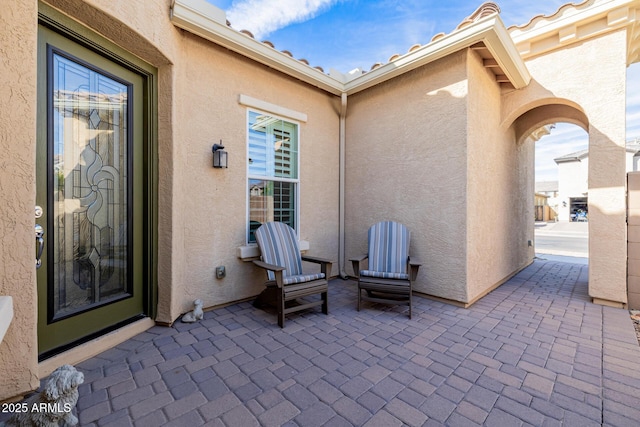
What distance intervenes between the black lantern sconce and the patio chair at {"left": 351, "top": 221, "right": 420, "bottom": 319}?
7.31ft

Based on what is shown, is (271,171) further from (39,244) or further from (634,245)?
(634,245)

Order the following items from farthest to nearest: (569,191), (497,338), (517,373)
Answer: (569,191) < (497,338) < (517,373)

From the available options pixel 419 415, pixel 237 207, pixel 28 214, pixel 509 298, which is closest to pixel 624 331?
pixel 509 298

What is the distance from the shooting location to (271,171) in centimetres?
445

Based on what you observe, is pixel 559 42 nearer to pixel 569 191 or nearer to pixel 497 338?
pixel 497 338

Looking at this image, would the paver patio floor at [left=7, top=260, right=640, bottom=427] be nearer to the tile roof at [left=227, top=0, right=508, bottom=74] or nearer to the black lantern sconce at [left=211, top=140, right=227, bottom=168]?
the black lantern sconce at [left=211, top=140, right=227, bottom=168]

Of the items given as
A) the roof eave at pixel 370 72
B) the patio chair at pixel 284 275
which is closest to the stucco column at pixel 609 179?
the roof eave at pixel 370 72

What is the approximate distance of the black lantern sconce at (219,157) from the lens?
363 cm

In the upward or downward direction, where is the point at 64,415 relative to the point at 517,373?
upward

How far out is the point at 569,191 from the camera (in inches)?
1086

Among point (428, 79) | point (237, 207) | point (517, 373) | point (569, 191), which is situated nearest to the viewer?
point (517, 373)

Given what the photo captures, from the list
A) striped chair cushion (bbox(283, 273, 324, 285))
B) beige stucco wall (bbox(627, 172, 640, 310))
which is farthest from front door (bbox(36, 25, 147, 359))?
beige stucco wall (bbox(627, 172, 640, 310))

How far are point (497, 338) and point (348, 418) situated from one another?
6.95 feet

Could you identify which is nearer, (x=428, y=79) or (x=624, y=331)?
(x=624, y=331)
